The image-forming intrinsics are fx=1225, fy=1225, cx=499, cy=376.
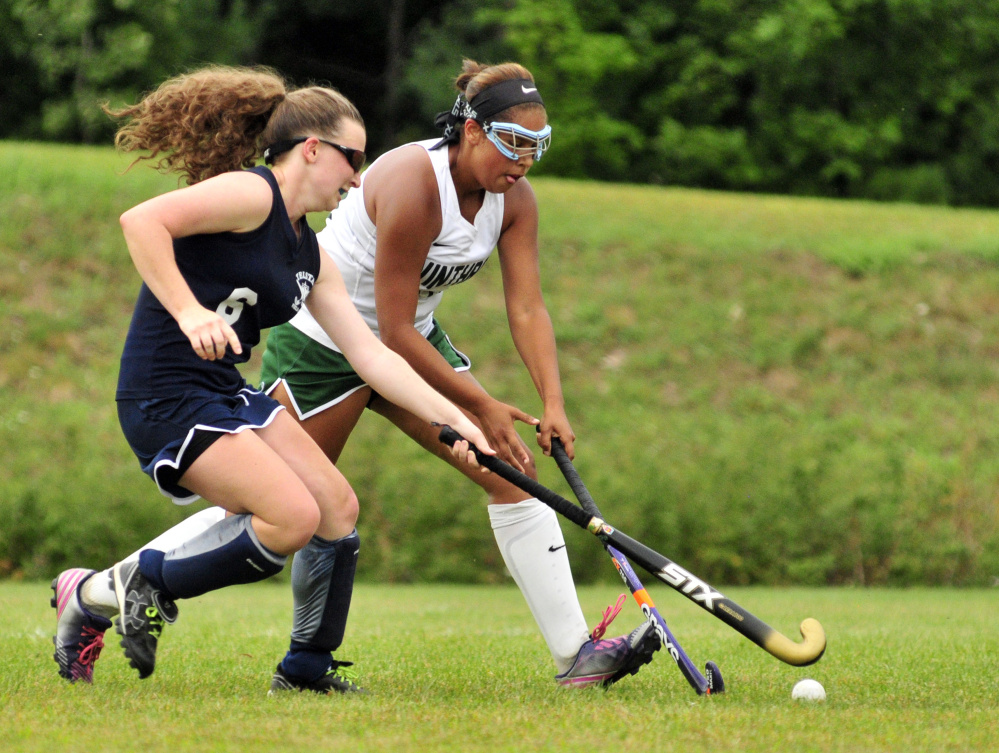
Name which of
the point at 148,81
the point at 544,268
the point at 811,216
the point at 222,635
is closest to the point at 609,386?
the point at 544,268

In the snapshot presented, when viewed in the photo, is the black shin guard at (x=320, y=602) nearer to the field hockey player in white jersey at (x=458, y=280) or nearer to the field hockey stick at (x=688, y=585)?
the field hockey player in white jersey at (x=458, y=280)

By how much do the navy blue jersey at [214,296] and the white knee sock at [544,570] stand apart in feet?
3.83

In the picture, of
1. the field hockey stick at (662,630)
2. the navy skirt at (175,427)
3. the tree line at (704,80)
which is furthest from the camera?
the tree line at (704,80)

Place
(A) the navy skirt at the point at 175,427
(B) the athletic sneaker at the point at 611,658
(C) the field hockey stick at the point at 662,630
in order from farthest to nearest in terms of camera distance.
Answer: (B) the athletic sneaker at the point at 611,658
(C) the field hockey stick at the point at 662,630
(A) the navy skirt at the point at 175,427

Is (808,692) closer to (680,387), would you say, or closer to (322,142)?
(322,142)

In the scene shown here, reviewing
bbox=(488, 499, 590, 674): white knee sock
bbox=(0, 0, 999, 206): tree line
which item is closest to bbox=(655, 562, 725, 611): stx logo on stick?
bbox=(488, 499, 590, 674): white knee sock

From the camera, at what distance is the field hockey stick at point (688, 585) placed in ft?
11.5

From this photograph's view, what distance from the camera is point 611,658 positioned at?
Answer: 4.02m

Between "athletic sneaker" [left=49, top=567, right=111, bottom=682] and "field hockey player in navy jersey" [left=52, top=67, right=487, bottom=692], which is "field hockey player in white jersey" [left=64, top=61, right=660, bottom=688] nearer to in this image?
"field hockey player in navy jersey" [left=52, top=67, right=487, bottom=692]

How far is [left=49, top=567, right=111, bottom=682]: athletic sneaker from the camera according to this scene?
382 cm

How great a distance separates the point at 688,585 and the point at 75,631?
1.91m

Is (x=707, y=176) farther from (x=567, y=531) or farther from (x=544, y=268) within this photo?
(x=567, y=531)

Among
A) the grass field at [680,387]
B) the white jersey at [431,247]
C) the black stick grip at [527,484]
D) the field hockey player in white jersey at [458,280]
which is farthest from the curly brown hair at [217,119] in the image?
the grass field at [680,387]

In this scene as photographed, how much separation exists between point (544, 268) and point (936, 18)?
14311mm
